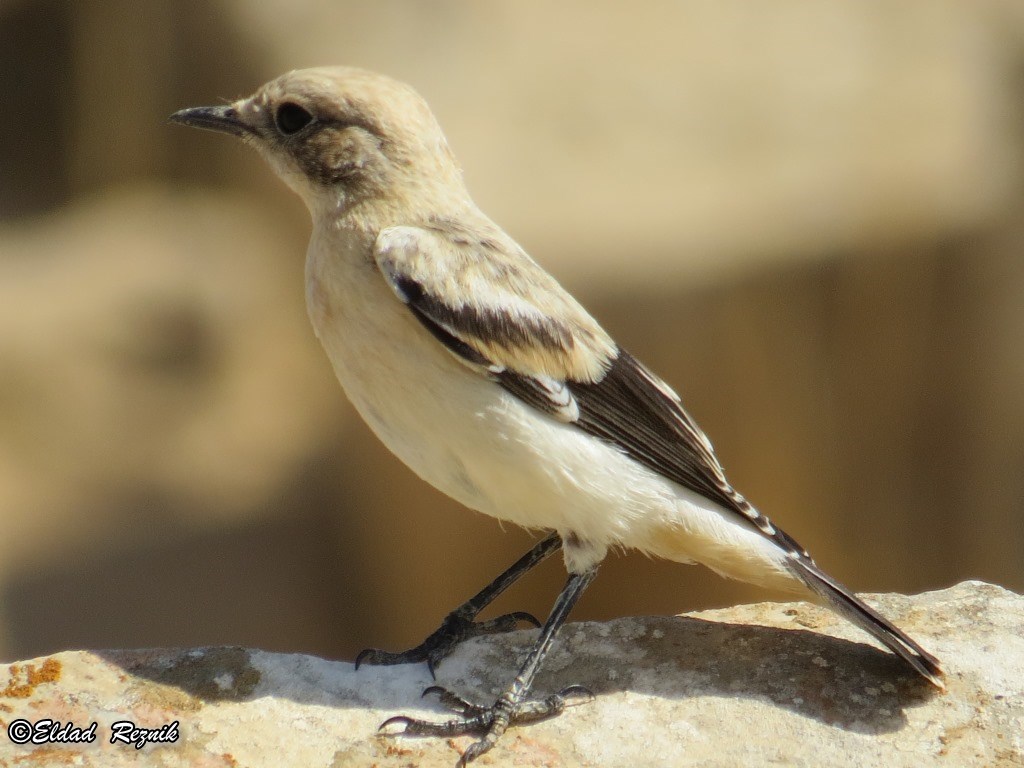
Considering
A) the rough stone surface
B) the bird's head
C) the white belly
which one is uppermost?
the bird's head

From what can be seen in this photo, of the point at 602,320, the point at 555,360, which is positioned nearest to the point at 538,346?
the point at 555,360

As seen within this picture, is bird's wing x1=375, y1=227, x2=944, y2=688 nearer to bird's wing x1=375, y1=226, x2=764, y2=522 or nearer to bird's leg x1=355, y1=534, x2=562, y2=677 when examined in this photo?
bird's wing x1=375, y1=226, x2=764, y2=522

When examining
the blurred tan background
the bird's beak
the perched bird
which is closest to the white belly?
the perched bird

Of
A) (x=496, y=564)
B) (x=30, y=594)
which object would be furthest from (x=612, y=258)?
(x=30, y=594)

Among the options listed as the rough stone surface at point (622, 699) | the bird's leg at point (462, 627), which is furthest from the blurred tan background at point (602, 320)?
the rough stone surface at point (622, 699)

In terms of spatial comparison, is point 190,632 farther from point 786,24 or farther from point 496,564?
point 786,24

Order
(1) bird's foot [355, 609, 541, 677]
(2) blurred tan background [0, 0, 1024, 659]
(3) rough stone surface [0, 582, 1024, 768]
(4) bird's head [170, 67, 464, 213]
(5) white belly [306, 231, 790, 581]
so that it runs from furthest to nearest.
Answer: (2) blurred tan background [0, 0, 1024, 659]
(1) bird's foot [355, 609, 541, 677]
(4) bird's head [170, 67, 464, 213]
(5) white belly [306, 231, 790, 581]
(3) rough stone surface [0, 582, 1024, 768]

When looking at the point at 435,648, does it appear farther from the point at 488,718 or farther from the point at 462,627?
the point at 488,718
